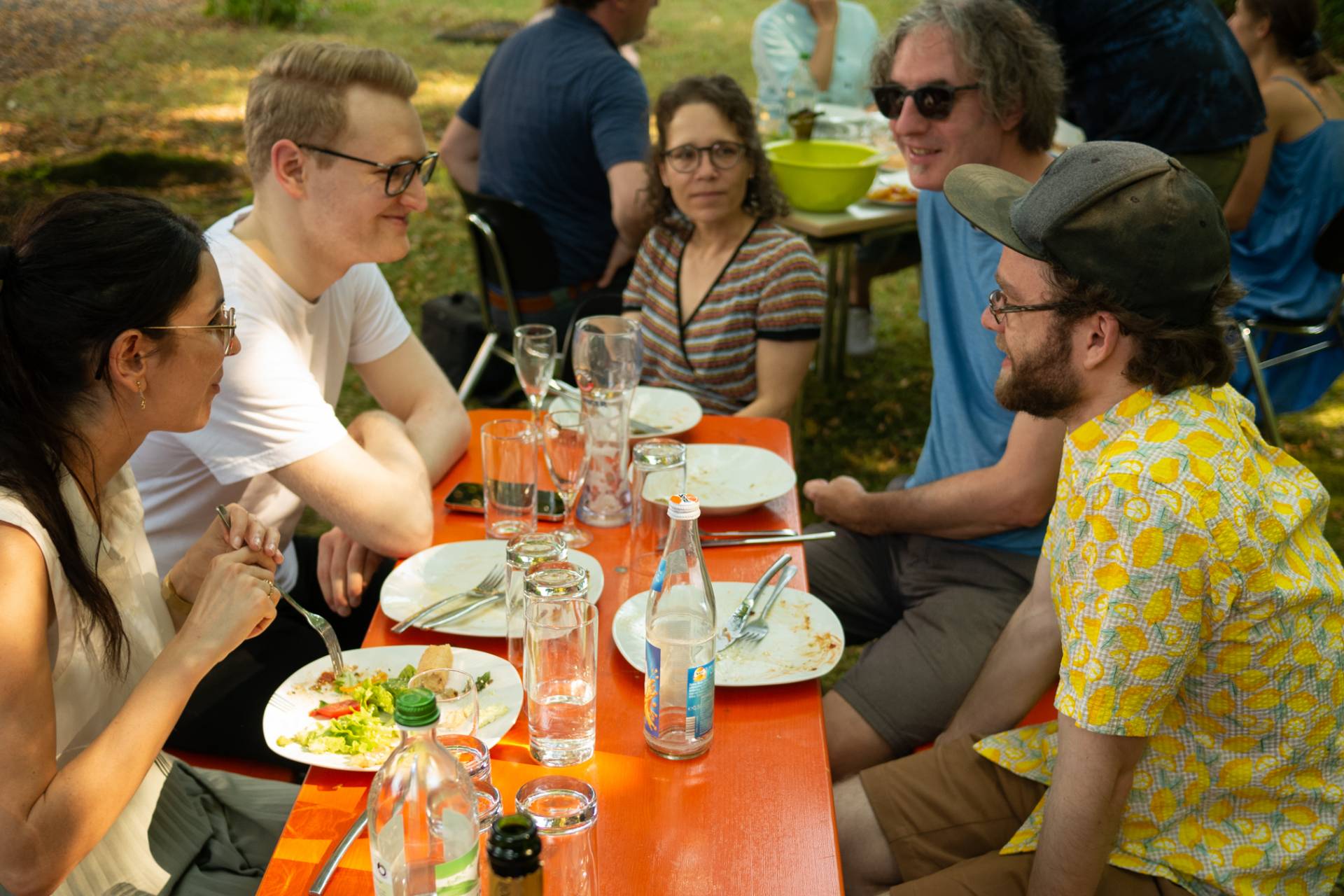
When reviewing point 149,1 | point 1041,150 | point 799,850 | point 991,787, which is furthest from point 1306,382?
point 149,1

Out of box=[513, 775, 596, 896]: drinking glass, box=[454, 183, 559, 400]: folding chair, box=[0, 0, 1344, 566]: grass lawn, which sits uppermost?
box=[513, 775, 596, 896]: drinking glass

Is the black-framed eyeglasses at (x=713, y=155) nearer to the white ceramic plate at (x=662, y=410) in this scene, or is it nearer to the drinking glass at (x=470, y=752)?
the white ceramic plate at (x=662, y=410)

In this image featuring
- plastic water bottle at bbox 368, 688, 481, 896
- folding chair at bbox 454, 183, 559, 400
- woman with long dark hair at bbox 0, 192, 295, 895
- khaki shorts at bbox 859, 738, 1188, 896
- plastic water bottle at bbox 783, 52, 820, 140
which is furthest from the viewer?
plastic water bottle at bbox 783, 52, 820, 140

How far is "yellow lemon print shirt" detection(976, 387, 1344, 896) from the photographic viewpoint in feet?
5.16

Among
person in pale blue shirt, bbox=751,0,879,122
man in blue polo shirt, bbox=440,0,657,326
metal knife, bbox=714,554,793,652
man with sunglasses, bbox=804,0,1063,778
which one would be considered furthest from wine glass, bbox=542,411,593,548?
person in pale blue shirt, bbox=751,0,879,122

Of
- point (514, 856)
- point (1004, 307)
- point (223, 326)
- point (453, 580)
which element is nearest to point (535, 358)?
point (453, 580)

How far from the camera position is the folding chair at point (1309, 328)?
4.19m

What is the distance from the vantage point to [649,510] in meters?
2.06

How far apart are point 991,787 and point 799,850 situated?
0.78 metres

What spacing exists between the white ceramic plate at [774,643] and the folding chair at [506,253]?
237cm

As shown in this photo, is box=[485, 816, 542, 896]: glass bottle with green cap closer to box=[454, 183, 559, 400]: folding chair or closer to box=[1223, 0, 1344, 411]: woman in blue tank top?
box=[454, 183, 559, 400]: folding chair

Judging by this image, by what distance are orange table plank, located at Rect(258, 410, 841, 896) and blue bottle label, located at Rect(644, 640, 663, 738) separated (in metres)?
0.04

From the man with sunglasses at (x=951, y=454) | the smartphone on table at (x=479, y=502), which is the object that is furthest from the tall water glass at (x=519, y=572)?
the man with sunglasses at (x=951, y=454)

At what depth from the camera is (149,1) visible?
1347 centimetres
